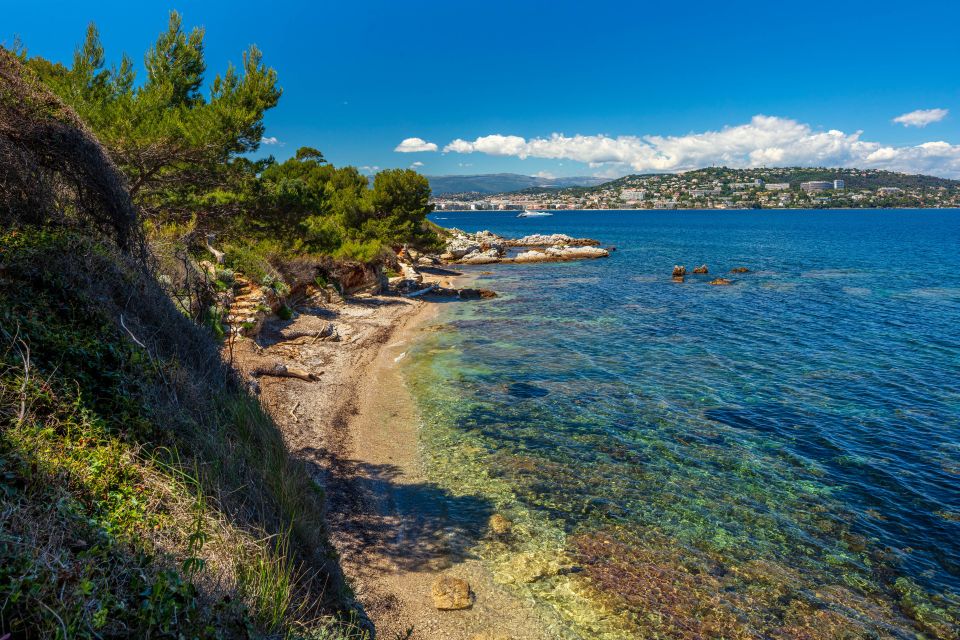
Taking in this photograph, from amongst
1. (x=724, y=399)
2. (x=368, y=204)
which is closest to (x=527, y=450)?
(x=724, y=399)

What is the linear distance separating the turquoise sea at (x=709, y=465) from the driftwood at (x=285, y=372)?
3.89 m

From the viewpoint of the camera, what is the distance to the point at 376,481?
40.5ft

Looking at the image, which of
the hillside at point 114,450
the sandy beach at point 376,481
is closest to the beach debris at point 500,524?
the sandy beach at point 376,481

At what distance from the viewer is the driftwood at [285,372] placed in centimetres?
1709

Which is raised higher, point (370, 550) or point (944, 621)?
point (370, 550)

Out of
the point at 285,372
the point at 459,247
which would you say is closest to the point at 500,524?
the point at 285,372

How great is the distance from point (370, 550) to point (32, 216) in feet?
26.4

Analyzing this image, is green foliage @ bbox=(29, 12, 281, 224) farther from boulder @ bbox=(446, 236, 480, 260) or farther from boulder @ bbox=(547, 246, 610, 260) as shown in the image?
boulder @ bbox=(547, 246, 610, 260)

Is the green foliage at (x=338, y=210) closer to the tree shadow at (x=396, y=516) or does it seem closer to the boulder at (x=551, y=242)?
the tree shadow at (x=396, y=516)

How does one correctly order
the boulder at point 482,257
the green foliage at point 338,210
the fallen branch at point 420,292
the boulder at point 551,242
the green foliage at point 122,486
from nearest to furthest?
the green foliage at point 122,486 < the green foliage at point 338,210 < the fallen branch at point 420,292 < the boulder at point 482,257 < the boulder at point 551,242

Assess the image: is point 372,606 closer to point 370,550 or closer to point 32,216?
point 370,550

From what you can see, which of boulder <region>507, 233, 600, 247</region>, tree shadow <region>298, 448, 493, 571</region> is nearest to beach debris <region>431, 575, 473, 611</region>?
tree shadow <region>298, 448, 493, 571</region>

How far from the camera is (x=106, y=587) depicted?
3689 millimetres

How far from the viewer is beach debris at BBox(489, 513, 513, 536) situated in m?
10.4
